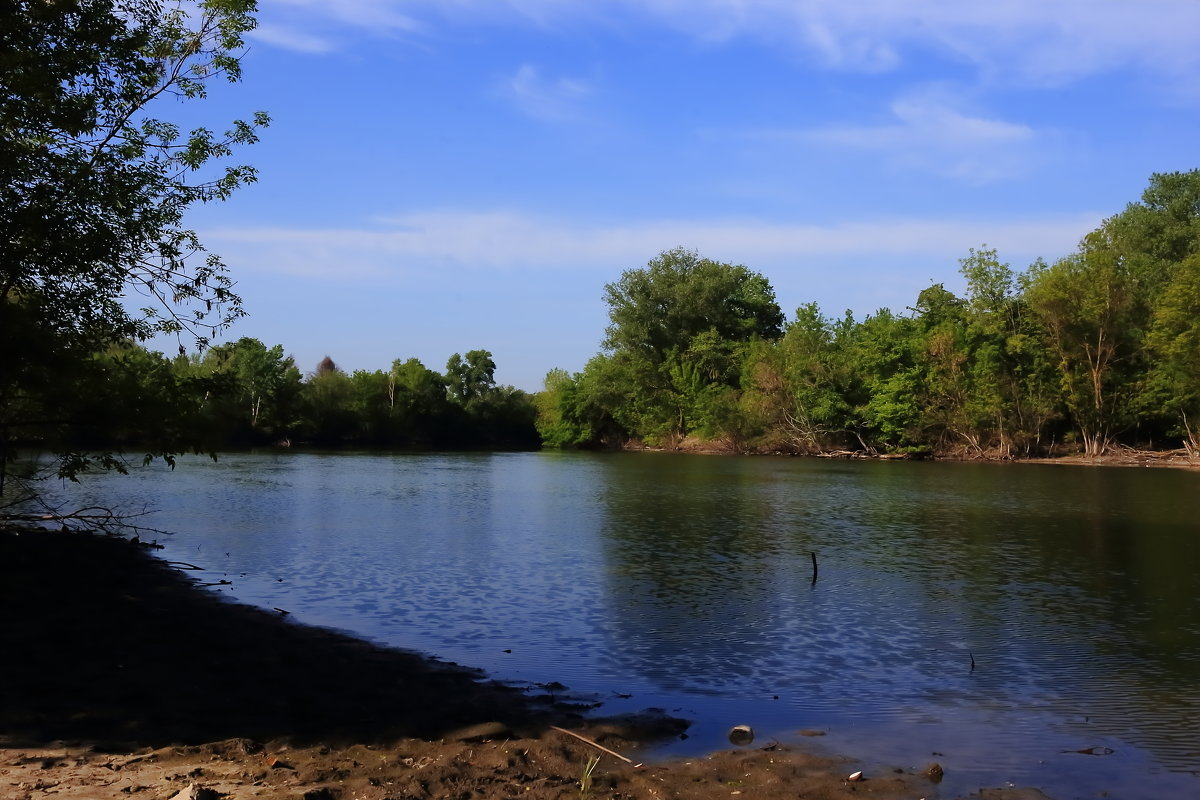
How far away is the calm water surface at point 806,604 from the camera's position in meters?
9.37

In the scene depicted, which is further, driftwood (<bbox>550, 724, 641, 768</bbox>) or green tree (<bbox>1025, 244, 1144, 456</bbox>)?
green tree (<bbox>1025, 244, 1144, 456</bbox>)

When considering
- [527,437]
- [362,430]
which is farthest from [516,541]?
[527,437]

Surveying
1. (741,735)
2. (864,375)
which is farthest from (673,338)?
(741,735)

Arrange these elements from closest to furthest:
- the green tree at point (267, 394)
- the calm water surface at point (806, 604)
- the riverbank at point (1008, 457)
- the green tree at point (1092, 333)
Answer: the calm water surface at point (806, 604) → the riverbank at point (1008, 457) → the green tree at point (1092, 333) → the green tree at point (267, 394)

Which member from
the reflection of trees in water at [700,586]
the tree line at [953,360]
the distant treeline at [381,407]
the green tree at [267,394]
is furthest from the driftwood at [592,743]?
the green tree at [267,394]

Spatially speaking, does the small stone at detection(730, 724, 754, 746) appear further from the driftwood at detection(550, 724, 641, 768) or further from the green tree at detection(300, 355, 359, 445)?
the green tree at detection(300, 355, 359, 445)

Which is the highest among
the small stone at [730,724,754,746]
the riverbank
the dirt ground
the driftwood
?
the riverbank

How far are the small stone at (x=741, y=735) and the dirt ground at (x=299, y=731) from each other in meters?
0.34

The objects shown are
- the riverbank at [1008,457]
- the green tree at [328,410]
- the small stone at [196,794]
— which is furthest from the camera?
the green tree at [328,410]

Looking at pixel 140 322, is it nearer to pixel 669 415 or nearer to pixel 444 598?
pixel 444 598

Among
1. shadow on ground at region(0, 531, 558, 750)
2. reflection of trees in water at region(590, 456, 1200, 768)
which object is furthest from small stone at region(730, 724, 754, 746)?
reflection of trees in water at region(590, 456, 1200, 768)

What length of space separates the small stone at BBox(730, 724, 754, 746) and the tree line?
57.1 metres

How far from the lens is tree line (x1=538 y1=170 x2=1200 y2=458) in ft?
202

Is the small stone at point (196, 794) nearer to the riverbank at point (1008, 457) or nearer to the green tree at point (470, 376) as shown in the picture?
the riverbank at point (1008, 457)
